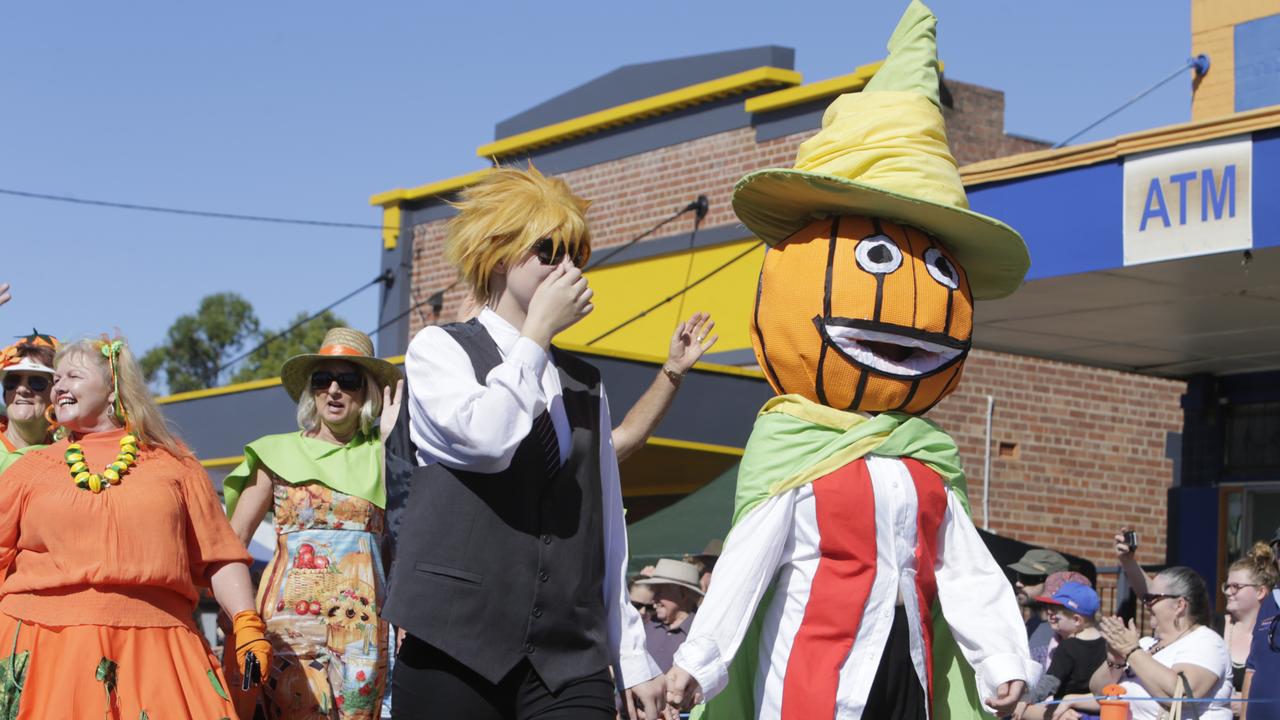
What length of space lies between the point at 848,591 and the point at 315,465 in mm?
2360

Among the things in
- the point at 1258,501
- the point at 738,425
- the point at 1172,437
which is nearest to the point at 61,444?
the point at 738,425

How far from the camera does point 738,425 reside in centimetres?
1369

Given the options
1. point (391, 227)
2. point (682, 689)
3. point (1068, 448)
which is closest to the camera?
point (682, 689)

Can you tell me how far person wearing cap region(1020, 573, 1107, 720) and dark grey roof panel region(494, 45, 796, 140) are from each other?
8269mm

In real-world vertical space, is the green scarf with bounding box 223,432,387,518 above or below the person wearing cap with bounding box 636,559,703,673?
above

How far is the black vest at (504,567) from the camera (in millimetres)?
3547

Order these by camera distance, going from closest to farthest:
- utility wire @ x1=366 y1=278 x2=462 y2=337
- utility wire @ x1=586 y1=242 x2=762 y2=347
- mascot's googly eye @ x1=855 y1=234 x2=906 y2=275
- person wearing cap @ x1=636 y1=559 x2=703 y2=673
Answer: mascot's googly eye @ x1=855 y1=234 x2=906 y2=275 → person wearing cap @ x1=636 y1=559 x2=703 y2=673 → utility wire @ x1=586 y1=242 x2=762 y2=347 → utility wire @ x1=366 y1=278 x2=462 y2=337

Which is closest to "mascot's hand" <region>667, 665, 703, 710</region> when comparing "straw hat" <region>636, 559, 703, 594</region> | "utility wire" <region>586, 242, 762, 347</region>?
"straw hat" <region>636, 559, 703, 594</region>

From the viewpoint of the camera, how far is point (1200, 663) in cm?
686

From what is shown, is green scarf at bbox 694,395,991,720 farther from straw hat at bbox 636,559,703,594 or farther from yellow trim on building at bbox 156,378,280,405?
yellow trim on building at bbox 156,378,280,405

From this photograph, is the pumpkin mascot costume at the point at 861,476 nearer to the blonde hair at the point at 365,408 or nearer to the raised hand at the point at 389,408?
the raised hand at the point at 389,408

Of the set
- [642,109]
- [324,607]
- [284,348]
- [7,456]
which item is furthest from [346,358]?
[284,348]

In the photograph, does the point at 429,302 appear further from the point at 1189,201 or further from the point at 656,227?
the point at 1189,201

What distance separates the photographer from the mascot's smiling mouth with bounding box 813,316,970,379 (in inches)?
184
